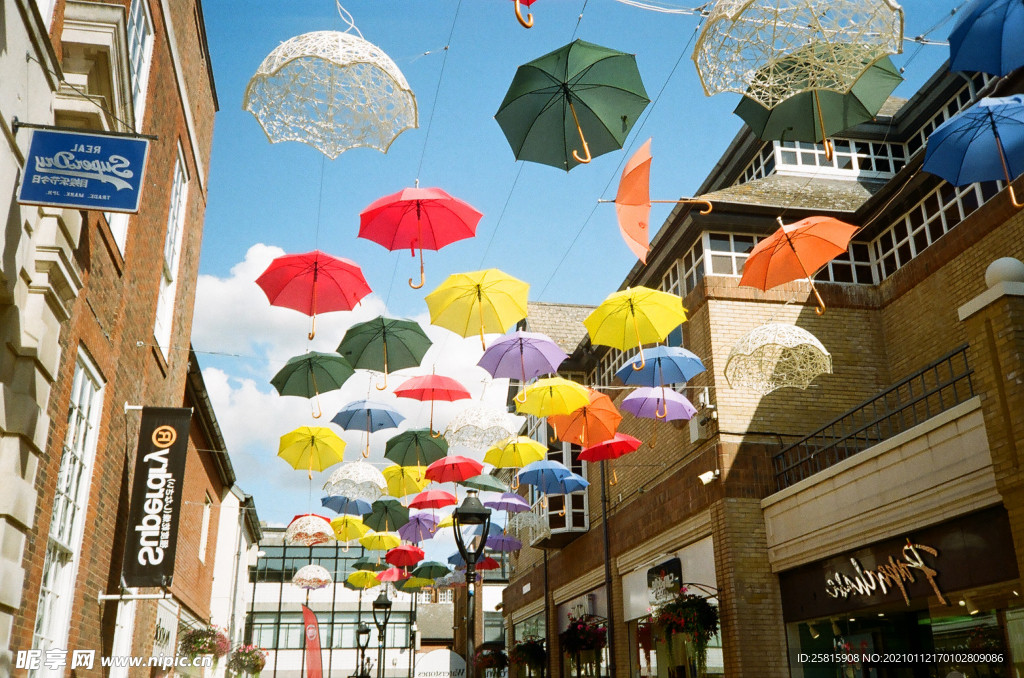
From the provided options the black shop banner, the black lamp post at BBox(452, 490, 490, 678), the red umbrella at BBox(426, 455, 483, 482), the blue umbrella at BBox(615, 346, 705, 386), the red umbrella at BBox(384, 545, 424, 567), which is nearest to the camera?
the black lamp post at BBox(452, 490, 490, 678)

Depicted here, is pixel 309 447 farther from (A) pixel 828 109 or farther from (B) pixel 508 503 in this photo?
(A) pixel 828 109

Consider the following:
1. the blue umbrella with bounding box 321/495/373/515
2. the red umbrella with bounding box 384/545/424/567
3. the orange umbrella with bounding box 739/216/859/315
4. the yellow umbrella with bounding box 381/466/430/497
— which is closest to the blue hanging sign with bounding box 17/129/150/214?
the orange umbrella with bounding box 739/216/859/315

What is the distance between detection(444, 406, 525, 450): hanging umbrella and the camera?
54.5ft

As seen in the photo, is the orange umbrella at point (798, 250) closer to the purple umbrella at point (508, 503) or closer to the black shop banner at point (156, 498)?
the black shop banner at point (156, 498)

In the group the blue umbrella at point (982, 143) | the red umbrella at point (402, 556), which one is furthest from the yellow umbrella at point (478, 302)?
the red umbrella at point (402, 556)

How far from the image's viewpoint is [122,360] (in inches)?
432

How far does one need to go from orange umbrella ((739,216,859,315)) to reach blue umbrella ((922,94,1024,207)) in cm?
142

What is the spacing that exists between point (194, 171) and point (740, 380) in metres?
10.7

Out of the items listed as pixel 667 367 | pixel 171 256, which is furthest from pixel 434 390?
pixel 171 256

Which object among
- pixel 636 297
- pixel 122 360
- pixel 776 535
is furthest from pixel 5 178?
pixel 776 535

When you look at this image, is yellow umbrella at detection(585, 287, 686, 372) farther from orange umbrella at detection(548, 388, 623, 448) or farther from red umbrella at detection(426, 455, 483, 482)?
red umbrella at detection(426, 455, 483, 482)

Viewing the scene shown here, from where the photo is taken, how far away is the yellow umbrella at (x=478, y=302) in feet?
43.6

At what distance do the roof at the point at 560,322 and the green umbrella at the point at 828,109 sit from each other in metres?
20.2

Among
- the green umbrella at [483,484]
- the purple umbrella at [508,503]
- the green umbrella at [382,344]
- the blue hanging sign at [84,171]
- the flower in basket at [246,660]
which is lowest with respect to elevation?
the flower in basket at [246,660]
